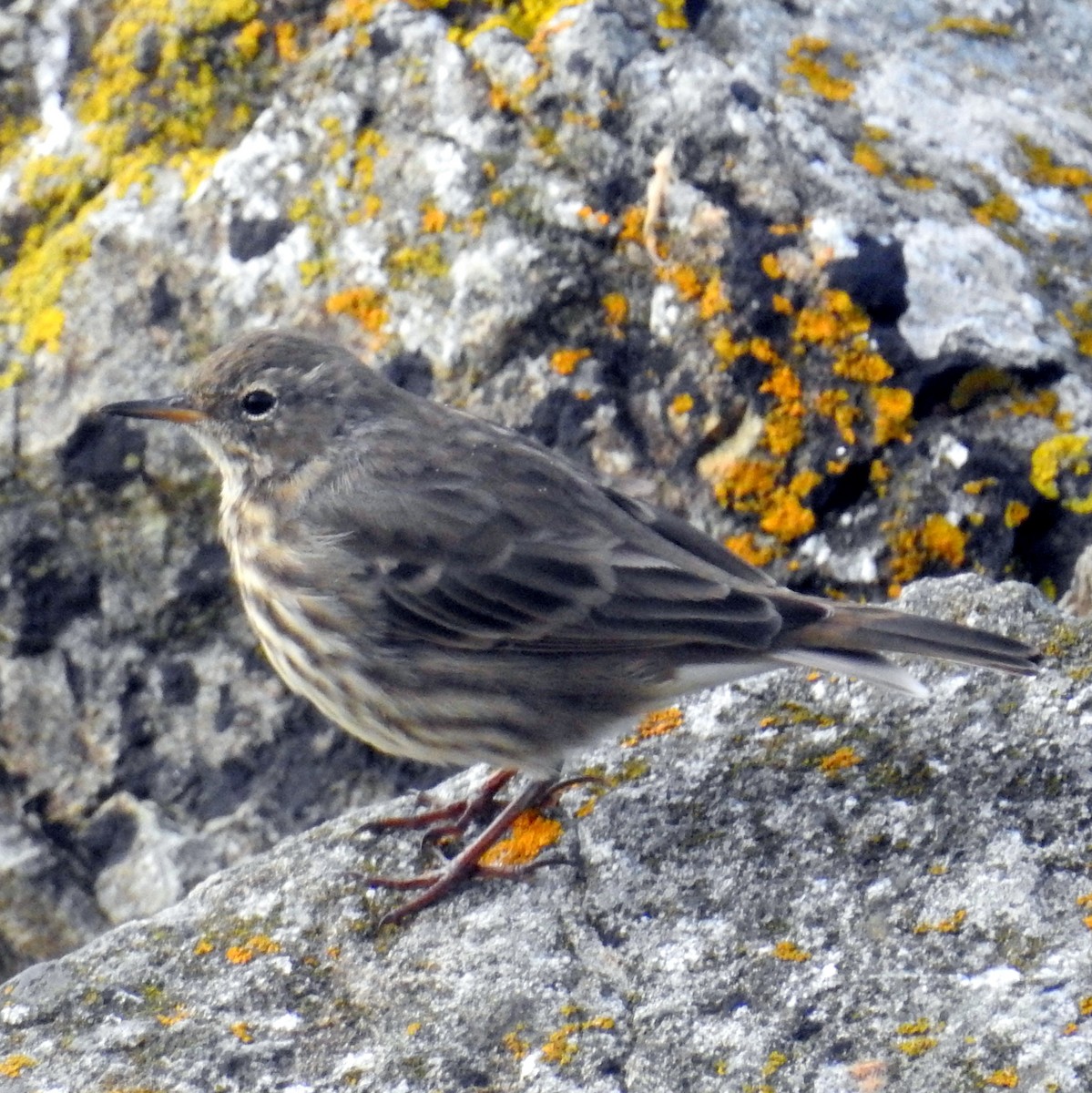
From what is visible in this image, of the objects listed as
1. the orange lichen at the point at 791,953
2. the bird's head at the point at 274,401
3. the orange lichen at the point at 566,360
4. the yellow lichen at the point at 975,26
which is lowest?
the orange lichen at the point at 791,953

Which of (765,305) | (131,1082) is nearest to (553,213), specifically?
(765,305)

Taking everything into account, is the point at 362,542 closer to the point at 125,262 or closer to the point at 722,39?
the point at 125,262

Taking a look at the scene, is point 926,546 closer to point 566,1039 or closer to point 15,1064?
point 566,1039

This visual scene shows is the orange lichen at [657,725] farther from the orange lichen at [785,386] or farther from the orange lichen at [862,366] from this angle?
the orange lichen at [862,366]

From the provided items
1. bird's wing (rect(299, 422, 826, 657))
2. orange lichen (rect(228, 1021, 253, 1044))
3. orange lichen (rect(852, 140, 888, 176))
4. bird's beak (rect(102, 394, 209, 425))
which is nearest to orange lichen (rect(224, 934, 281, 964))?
orange lichen (rect(228, 1021, 253, 1044))

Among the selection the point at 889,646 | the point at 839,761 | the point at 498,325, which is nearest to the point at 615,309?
the point at 498,325

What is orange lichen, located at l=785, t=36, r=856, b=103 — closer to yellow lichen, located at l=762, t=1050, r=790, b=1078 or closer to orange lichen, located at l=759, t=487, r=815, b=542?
orange lichen, located at l=759, t=487, r=815, b=542

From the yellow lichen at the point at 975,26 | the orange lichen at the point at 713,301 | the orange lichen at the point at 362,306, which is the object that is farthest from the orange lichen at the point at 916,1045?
the yellow lichen at the point at 975,26
